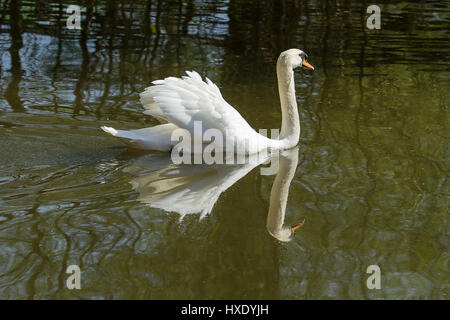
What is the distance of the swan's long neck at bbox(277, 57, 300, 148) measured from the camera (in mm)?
7164

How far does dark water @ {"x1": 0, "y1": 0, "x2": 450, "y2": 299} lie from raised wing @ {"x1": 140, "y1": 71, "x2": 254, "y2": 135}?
1.53 feet

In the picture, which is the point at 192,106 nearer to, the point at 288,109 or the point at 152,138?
the point at 152,138

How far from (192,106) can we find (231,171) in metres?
0.70

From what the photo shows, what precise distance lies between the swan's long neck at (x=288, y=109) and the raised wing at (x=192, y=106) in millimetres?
679

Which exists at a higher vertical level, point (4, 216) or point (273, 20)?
point (273, 20)

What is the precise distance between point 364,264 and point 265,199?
136 centimetres

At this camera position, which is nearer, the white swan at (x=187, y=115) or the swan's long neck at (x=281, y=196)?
the swan's long neck at (x=281, y=196)

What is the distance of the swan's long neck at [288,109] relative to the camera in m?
7.16

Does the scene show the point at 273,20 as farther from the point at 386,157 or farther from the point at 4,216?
the point at 4,216

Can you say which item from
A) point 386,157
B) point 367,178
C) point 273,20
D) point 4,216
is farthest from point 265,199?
point 273,20

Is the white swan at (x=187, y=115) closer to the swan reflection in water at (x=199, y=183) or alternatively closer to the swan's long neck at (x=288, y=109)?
the swan reflection in water at (x=199, y=183)

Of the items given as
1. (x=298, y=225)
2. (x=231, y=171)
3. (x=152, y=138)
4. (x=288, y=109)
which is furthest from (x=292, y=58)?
(x=298, y=225)

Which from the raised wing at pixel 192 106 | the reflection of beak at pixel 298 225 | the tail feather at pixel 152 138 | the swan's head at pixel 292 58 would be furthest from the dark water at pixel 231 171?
the swan's head at pixel 292 58

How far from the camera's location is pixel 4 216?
5.22 meters
